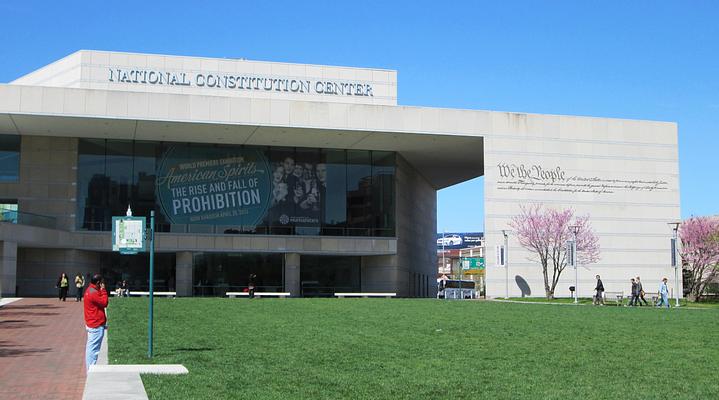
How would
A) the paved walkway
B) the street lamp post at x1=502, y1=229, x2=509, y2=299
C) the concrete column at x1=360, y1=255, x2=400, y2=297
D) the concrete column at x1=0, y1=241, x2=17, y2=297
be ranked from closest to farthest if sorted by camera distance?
the paved walkway
the concrete column at x1=0, y1=241, x2=17, y2=297
the street lamp post at x1=502, y1=229, x2=509, y2=299
the concrete column at x1=360, y1=255, x2=400, y2=297

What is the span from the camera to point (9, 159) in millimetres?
55938

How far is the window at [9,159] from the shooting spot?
55.8 m

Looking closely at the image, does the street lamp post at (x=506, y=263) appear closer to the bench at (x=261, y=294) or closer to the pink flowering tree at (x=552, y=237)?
the pink flowering tree at (x=552, y=237)

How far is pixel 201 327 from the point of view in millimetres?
24422

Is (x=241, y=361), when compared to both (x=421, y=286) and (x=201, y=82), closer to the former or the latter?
(x=201, y=82)

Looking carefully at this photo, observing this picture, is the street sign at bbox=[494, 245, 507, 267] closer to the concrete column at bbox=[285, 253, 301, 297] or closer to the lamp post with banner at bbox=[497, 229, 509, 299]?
the lamp post with banner at bbox=[497, 229, 509, 299]

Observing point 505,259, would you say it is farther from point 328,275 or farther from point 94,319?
point 94,319

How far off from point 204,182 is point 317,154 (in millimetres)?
8152

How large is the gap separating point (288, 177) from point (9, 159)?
1845 cm

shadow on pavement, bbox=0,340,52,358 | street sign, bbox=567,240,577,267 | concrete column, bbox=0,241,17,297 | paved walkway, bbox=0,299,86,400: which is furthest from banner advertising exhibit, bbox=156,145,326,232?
shadow on pavement, bbox=0,340,52,358

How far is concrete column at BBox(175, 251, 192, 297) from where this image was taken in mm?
58000

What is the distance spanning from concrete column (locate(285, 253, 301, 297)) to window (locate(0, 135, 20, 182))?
18776mm

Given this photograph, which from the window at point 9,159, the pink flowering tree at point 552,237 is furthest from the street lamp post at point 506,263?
the window at point 9,159

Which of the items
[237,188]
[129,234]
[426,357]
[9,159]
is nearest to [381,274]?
[237,188]
